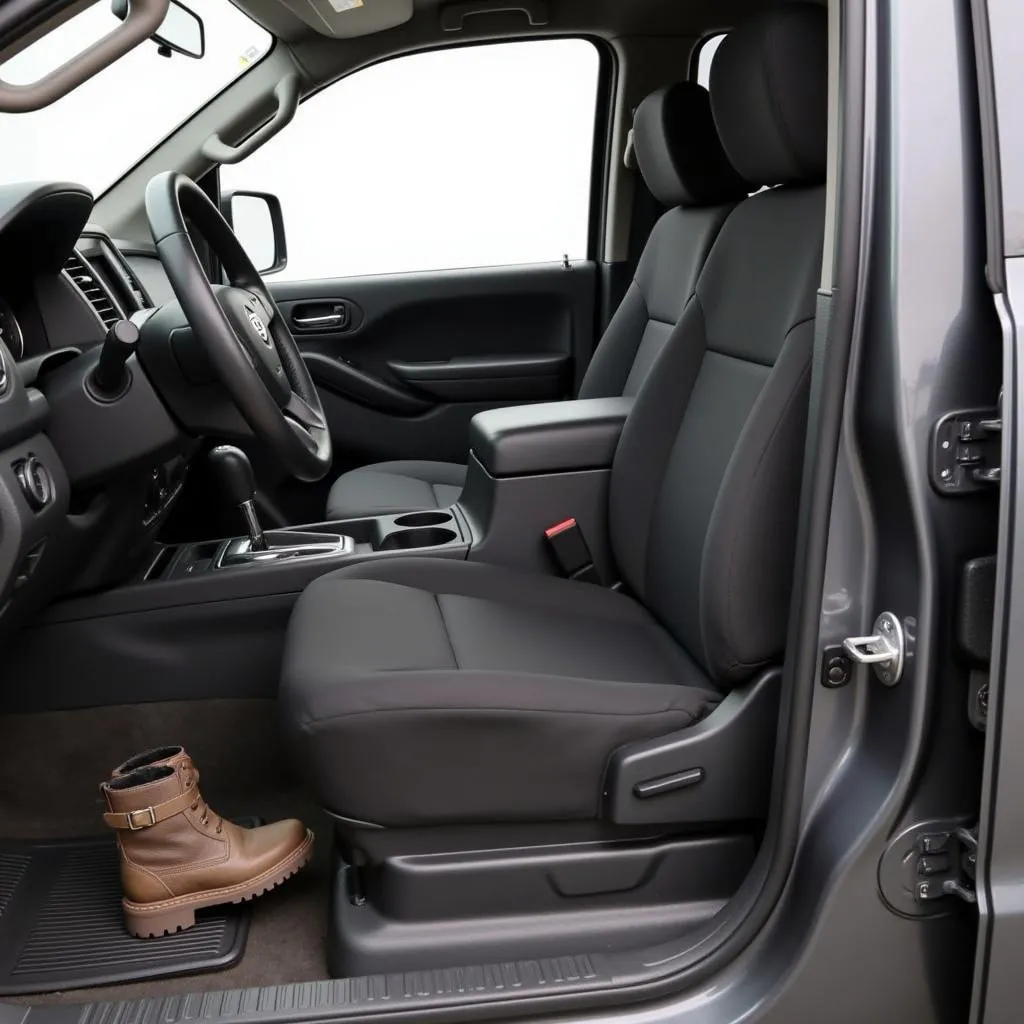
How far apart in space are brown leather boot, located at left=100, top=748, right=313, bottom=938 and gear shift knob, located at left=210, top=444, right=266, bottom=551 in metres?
0.48

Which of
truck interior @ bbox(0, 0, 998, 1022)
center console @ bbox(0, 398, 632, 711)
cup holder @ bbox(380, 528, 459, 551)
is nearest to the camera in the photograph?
truck interior @ bbox(0, 0, 998, 1022)

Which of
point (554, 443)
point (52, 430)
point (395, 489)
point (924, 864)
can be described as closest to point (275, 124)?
point (395, 489)

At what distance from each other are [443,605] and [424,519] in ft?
1.47

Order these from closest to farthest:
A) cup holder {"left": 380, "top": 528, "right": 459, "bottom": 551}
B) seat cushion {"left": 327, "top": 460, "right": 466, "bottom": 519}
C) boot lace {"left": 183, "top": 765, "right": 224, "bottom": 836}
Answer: boot lace {"left": 183, "top": 765, "right": 224, "bottom": 836} < cup holder {"left": 380, "top": 528, "right": 459, "bottom": 551} < seat cushion {"left": 327, "top": 460, "right": 466, "bottom": 519}

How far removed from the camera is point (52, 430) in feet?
4.95

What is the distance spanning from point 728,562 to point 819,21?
62 cm

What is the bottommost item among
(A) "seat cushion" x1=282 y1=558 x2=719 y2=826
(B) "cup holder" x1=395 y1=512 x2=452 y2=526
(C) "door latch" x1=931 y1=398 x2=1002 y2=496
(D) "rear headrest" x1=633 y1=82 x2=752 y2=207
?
(B) "cup holder" x1=395 y1=512 x2=452 y2=526

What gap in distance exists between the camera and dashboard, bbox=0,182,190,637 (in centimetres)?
137

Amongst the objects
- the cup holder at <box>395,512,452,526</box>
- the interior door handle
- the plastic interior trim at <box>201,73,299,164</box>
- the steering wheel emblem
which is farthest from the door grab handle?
the steering wheel emblem

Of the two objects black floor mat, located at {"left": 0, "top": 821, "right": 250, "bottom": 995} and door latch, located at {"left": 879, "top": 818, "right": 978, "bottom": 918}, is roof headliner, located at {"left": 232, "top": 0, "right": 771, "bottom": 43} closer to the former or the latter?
black floor mat, located at {"left": 0, "top": 821, "right": 250, "bottom": 995}

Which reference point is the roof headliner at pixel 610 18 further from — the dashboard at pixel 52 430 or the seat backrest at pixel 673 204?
the dashboard at pixel 52 430

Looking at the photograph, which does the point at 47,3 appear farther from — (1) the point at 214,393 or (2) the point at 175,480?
(2) the point at 175,480

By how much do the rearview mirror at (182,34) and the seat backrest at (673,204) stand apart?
2.46ft

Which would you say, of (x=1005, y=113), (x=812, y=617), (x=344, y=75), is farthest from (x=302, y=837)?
(x=344, y=75)
